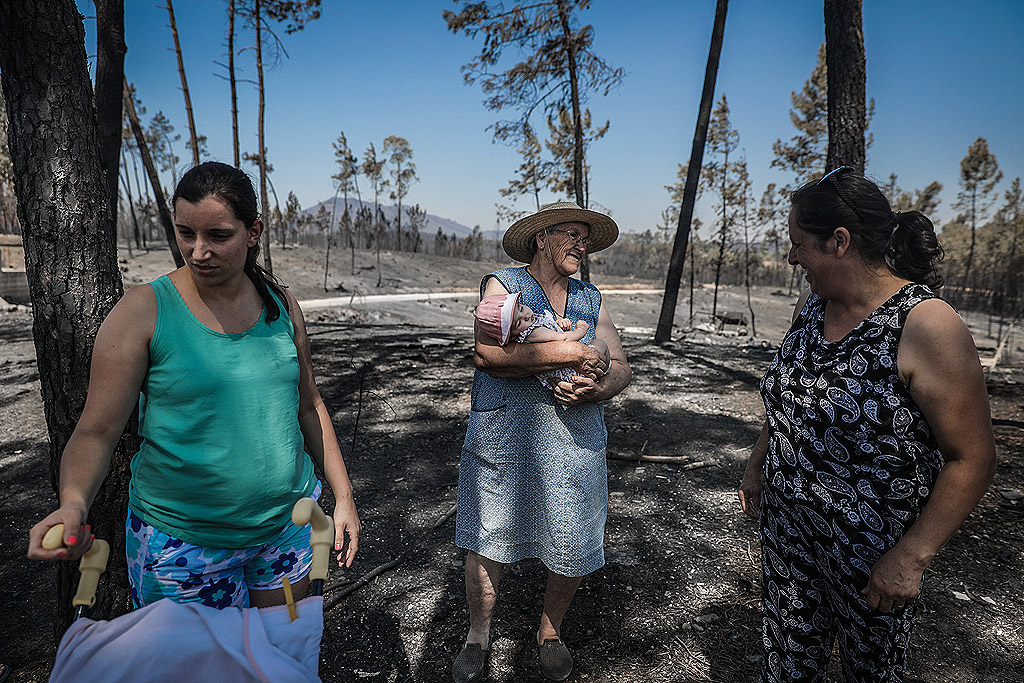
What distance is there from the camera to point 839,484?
157 centimetres

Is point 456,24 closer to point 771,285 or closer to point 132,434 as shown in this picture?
point 132,434

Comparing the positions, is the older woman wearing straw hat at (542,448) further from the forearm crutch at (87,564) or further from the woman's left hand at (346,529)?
the forearm crutch at (87,564)

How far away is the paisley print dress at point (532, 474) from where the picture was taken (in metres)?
2.15

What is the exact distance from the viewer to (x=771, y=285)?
46.4 metres

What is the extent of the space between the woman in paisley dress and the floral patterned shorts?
5.30 ft

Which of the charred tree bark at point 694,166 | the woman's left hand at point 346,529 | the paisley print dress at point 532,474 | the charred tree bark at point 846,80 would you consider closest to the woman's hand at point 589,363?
the paisley print dress at point 532,474

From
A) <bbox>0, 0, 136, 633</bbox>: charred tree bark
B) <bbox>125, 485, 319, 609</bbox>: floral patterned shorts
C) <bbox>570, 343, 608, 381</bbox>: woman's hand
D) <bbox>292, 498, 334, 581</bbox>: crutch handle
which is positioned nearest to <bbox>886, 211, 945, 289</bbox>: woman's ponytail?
<bbox>570, 343, 608, 381</bbox>: woman's hand

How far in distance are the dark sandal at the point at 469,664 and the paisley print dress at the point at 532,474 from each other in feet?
1.41

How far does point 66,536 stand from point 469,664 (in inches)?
63.9

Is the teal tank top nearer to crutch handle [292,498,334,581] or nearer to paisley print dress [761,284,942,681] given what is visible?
crutch handle [292,498,334,581]

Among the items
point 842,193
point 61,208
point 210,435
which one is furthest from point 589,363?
point 61,208

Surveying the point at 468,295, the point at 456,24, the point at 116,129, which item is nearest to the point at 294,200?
the point at 468,295

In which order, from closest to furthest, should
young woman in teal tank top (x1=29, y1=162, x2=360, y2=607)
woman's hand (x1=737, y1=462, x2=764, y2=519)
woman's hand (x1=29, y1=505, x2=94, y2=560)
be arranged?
1. woman's hand (x1=29, y1=505, x2=94, y2=560)
2. young woman in teal tank top (x1=29, y1=162, x2=360, y2=607)
3. woman's hand (x1=737, y1=462, x2=764, y2=519)

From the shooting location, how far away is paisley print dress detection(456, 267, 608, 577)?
215 centimetres
